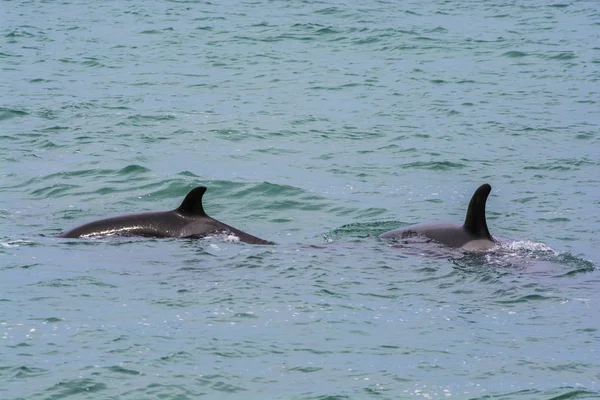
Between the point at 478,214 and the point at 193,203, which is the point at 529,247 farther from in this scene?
the point at 193,203

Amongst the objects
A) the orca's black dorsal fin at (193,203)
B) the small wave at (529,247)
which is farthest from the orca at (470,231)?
the orca's black dorsal fin at (193,203)

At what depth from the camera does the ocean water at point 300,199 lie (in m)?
10.9

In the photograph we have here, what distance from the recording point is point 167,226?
49.7 ft

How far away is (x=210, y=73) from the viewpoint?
31.6m

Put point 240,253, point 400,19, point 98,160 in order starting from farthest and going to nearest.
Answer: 1. point 400,19
2. point 98,160
3. point 240,253

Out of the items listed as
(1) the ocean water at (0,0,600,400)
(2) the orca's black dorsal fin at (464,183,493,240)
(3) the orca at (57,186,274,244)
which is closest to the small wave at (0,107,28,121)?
(1) the ocean water at (0,0,600,400)

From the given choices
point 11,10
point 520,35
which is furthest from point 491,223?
point 11,10

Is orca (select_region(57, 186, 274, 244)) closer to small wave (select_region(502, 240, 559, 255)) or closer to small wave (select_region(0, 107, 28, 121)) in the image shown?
small wave (select_region(502, 240, 559, 255))

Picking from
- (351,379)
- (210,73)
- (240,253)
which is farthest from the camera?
(210,73)

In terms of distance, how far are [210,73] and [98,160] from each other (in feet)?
34.2

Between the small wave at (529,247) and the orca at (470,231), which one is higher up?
the orca at (470,231)

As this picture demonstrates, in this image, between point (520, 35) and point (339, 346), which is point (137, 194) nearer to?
point (339, 346)

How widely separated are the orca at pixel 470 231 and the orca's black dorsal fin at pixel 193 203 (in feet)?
8.63

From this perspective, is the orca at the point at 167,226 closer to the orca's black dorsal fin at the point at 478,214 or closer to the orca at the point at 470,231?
the orca at the point at 470,231
